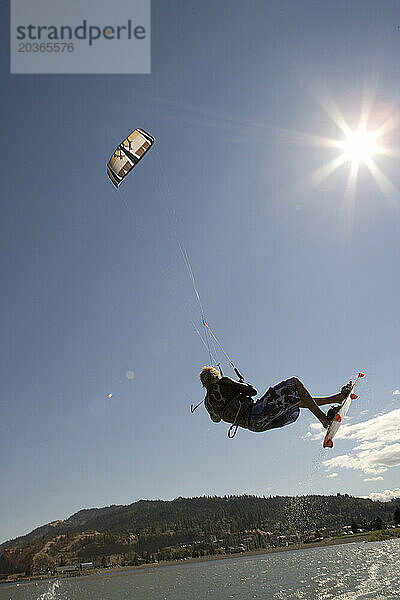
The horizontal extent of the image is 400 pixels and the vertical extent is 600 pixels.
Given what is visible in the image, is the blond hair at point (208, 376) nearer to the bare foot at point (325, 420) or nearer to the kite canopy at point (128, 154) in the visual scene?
the bare foot at point (325, 420)

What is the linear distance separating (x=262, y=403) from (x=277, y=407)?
0.73 ft

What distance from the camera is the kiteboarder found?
6.00m

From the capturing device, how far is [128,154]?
11.9m

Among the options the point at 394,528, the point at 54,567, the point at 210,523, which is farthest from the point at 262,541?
the point at 54,567

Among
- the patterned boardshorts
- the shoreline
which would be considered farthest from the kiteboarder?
the shoreline

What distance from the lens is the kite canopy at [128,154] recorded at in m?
11.8

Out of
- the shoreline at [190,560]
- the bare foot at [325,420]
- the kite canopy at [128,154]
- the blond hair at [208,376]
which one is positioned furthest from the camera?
the shoreline at [190,560]

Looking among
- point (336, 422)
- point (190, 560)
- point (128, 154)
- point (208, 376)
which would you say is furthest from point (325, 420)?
point (190, 560)

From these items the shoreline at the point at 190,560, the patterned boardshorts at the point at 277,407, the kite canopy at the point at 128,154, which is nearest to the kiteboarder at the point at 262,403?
the patterned boardshorts at the point at 277,407

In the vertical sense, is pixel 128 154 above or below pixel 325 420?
above

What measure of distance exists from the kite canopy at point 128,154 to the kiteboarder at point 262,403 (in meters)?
7.52

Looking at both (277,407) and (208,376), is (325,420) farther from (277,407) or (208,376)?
(208,376)

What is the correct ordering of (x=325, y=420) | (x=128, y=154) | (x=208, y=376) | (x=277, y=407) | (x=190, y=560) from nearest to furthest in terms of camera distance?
(x=277, y=407) → (x=325, y=420) → (x=208, y=376) → (x=128, y=154) → (x=190, y=560)

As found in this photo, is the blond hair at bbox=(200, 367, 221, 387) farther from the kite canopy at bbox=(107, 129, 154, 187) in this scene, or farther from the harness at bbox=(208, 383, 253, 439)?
the kite canopy at bbox=(107, 129, 154, 187)
